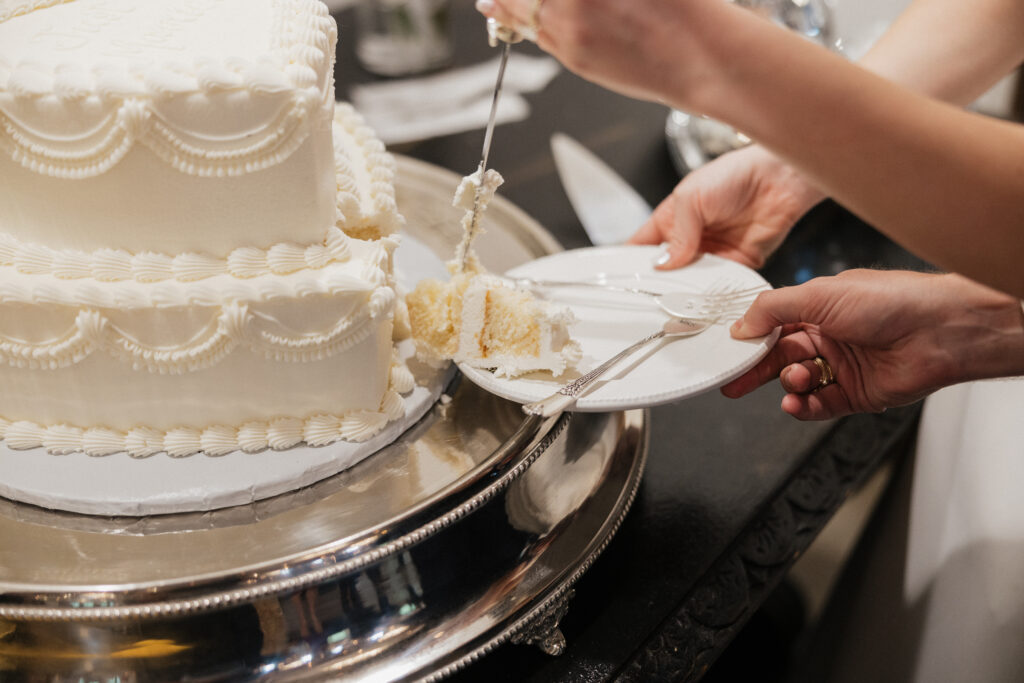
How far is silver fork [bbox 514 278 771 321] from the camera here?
1398mm

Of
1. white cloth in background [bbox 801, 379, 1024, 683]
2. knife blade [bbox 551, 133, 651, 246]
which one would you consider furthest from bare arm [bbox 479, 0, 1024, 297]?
knife blade [bbox 551, 133, 651, 246]

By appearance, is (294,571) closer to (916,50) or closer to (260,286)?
(260,286)

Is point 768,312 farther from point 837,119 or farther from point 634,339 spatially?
point 837,119

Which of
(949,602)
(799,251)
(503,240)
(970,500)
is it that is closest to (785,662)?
(949,602)

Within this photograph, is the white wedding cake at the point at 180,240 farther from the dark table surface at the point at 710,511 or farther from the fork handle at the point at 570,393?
the dark table surface at the point at 710,511

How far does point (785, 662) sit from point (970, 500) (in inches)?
24.1

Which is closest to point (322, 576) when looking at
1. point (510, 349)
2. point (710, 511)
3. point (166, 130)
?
point (510, 349)

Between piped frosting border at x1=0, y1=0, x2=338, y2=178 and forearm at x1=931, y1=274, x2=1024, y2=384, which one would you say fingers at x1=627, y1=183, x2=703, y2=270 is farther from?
piped frosting border at x1=0, y1=0, x2=338, y2=178

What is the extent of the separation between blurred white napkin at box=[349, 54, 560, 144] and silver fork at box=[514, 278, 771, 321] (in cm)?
110

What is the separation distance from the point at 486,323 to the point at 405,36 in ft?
6.01

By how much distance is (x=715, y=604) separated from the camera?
131cm

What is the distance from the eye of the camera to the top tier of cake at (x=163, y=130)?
3.32ft

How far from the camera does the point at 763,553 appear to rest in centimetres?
140

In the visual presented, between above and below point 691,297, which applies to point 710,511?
below
